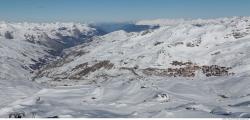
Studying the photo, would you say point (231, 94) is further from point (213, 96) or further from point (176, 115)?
point (176, 115)

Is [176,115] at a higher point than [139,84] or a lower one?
higher

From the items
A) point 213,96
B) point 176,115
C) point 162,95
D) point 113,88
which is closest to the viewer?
point 176,115

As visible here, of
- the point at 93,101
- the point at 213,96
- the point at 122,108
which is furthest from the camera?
the point at 213,96

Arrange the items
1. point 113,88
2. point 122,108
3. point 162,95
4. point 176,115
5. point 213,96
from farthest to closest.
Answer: point 113,88
point 213,96
point 162,95
point 122,108
point 176,115

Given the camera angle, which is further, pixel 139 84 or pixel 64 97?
pixel 139 84

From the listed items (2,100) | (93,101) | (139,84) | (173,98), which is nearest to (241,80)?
(139,84)

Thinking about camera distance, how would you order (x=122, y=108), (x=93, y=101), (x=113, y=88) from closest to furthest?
(x=122, y=108) < (x=93, y=101) < (x=113, y=88)

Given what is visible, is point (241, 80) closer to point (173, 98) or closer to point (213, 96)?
point (213, 96)

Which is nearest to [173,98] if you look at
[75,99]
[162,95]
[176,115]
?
[162,95]

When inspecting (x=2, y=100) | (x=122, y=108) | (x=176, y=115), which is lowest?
(x=2, y=100)
